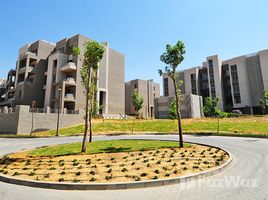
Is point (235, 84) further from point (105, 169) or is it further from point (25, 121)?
point (105, 169)

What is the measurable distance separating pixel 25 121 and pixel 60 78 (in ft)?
53.5

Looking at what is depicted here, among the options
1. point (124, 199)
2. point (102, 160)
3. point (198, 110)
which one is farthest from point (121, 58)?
point (124, 199)

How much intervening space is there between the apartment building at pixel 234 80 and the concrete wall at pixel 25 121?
5037cm

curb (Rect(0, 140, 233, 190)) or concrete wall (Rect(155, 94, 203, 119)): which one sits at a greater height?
concrete wall (Rect(155, 94, 203, 119))

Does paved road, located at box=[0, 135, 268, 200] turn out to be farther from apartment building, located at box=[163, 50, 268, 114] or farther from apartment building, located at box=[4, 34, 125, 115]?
apartment building, located at box=[163, 50, 268, 114]

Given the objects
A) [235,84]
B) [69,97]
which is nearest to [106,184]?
[69,97]

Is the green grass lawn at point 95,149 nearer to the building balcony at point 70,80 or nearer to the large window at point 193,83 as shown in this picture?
the building balcony at point 70,80

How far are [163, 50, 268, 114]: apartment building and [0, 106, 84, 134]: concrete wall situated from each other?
50366 mm

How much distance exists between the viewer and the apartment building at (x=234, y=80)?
5844 centimetres

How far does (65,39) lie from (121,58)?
16520mm

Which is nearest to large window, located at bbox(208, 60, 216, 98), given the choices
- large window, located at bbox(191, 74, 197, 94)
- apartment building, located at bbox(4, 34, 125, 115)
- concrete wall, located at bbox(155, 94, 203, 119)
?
large window, located at bbox(191, 74, 197, 94)

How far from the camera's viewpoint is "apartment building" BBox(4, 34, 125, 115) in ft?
141

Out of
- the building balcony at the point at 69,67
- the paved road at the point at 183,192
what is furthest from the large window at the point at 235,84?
the paved road at the point at 183,192

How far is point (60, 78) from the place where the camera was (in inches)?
1754
